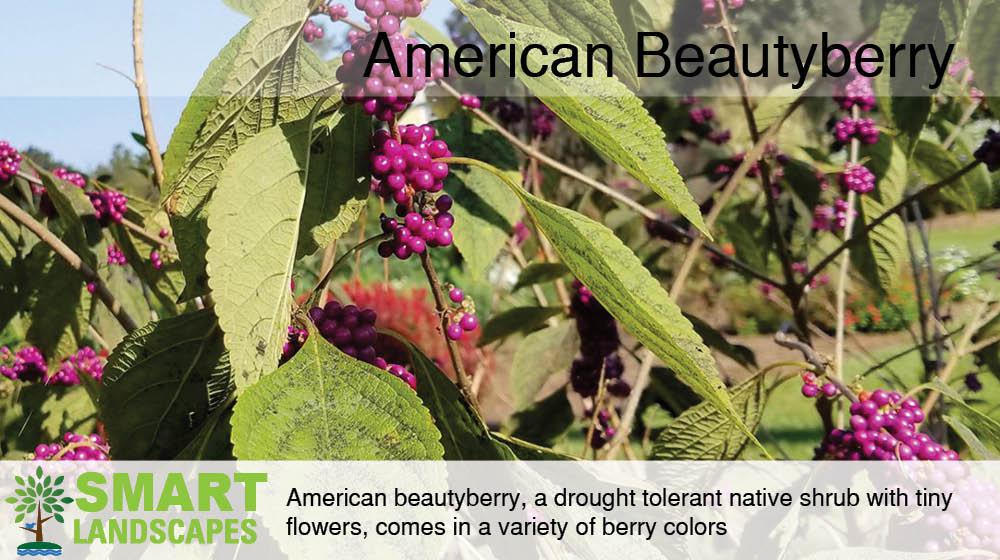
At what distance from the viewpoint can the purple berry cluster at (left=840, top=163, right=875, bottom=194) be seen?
7.15ft

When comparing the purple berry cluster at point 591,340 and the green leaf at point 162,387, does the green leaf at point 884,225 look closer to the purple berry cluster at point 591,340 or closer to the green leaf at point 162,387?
the purple berry cluster at point 591,340

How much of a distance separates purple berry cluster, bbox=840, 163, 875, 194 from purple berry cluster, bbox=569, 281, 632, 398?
754mm

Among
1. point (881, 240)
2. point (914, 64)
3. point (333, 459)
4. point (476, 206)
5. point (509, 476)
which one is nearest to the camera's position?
point (333, 459)

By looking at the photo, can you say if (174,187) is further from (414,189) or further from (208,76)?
(414,189)

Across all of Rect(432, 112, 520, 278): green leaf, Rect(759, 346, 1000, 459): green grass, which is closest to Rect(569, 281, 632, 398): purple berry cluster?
Rect(432, 112, 520, 278): green leaf

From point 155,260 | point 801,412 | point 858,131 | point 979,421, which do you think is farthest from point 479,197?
point 801,412

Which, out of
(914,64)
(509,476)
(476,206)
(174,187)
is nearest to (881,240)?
(914,64)

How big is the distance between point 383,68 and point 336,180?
4.8 inches

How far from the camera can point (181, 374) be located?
928 mm

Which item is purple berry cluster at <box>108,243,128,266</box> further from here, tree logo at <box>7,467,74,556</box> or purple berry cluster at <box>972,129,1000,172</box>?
tree logo at <box>7,467,74,556</box>

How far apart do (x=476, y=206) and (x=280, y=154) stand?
2.48ft

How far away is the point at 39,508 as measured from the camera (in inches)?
43.4

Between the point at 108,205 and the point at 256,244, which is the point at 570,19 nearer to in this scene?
the point at 256,244

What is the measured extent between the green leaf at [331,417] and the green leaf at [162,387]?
247mm
